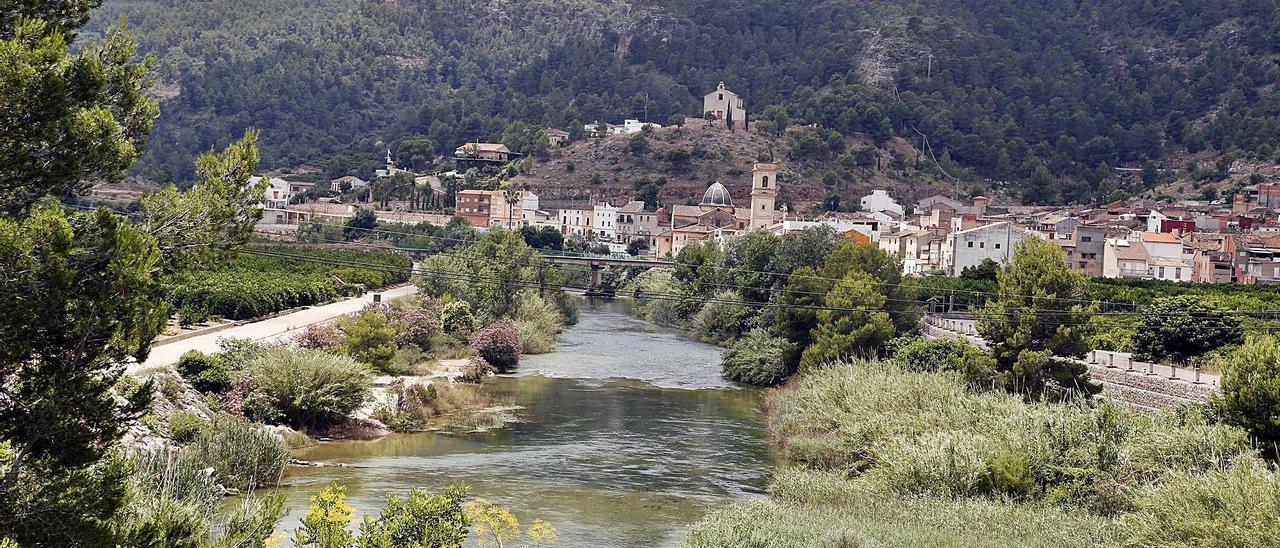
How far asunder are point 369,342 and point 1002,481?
19619 millimetres

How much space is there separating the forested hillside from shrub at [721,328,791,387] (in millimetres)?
82533

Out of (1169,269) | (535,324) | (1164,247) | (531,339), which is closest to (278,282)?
(531,339)

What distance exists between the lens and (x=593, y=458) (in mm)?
27828

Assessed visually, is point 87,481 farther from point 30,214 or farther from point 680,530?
point 680,530

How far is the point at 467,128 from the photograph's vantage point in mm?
153500

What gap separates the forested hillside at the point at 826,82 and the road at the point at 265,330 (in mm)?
80908

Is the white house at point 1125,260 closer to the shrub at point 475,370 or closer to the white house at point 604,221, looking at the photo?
the shrub at point 475,370

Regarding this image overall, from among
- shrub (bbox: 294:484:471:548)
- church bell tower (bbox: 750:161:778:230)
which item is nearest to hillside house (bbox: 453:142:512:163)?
church bell tower (bbox: 750:161:778:230)

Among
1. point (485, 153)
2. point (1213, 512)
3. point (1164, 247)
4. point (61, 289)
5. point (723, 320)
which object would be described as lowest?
point (1213, 512)

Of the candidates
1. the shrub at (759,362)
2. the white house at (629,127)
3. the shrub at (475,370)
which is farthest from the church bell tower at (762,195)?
the shrub at (475,370)

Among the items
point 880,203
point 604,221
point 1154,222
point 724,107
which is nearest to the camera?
point 1154,222

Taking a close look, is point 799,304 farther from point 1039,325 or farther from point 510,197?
point 510,197

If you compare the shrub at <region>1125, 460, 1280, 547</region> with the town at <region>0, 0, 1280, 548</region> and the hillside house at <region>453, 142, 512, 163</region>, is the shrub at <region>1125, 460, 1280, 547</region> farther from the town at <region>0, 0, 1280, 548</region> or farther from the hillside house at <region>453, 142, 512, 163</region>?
the hillside house at <region>453, 142, 512, 163</region>

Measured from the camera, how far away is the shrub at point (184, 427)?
23.5m
